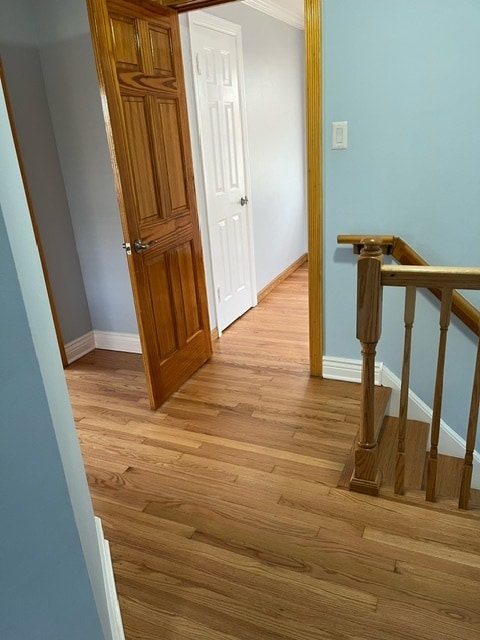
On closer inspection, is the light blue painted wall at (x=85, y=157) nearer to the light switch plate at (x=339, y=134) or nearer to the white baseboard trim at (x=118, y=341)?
the white baseboard trim at (x=118, y=341)

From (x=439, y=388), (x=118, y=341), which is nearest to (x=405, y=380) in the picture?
(x=439, y=388)

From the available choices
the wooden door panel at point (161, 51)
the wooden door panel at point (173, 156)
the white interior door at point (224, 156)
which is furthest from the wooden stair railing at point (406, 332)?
the white interior door at point (224, 156)

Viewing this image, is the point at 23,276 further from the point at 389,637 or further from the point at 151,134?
the point at 151,134

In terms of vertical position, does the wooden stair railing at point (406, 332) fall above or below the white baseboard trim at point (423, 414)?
above

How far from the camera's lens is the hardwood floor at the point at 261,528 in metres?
1.43

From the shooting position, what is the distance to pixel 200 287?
2.99m

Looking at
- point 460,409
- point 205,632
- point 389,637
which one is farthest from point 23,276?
point 460,409

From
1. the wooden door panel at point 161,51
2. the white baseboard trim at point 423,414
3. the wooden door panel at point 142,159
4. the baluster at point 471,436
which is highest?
the wooden door panel at point 161,51

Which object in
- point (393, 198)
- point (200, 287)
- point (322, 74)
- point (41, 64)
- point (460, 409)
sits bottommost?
point (460, 409)

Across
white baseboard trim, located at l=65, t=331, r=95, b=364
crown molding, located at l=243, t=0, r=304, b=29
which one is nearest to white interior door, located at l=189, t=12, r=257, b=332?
crown molding, located at l=243, t=0, r=304, b=29

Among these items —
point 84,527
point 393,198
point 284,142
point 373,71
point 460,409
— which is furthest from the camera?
point 284,142

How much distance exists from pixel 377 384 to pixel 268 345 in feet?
3.05

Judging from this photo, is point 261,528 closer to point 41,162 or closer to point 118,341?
point 118,341

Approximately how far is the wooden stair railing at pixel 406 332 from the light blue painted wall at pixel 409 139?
841mm
